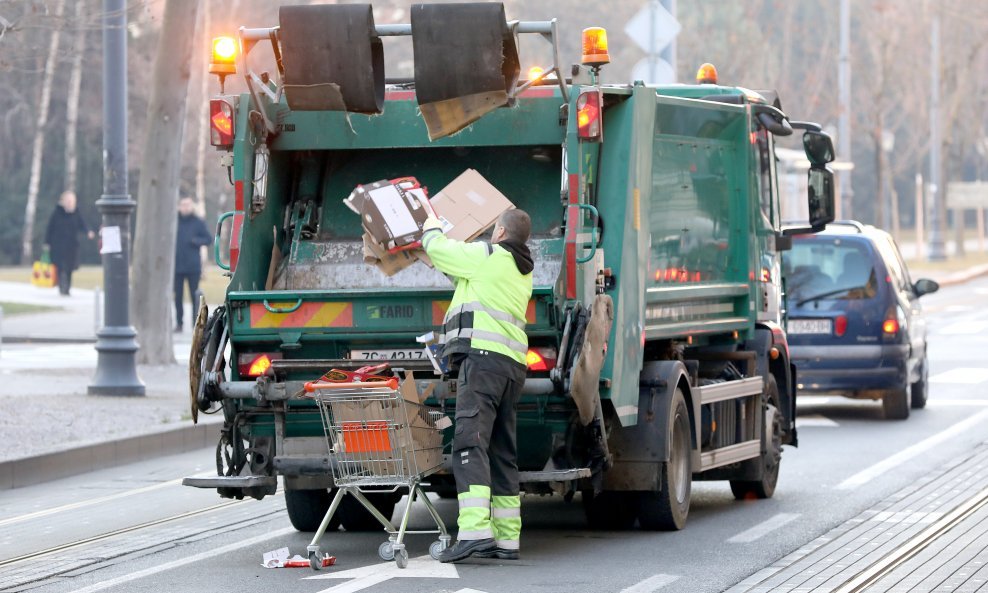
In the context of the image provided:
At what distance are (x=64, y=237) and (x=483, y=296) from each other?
26129mm

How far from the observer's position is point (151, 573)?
8719 millimetres

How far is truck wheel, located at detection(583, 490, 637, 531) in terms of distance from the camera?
10.2 meters

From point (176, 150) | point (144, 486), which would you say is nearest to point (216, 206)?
point (176, 150)

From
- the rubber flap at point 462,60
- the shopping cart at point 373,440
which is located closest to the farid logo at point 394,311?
the shopping cart at point 373,440

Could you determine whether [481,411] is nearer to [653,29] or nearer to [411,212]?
[411,212]

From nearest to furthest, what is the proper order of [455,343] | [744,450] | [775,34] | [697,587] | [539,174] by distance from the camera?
[697,587] → [455,343] → [539,174] → [744,450] → [775,34]

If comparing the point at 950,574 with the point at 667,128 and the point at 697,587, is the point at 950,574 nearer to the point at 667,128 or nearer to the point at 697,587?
the point at 697,587

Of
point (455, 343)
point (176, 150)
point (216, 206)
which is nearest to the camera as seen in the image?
point (455, 343)

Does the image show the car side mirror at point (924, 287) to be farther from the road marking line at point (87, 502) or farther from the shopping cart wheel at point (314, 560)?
the shopping cart wheel at point (314, 560)

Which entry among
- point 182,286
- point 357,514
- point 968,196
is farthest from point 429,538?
point 968,196

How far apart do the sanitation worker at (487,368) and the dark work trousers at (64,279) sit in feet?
88.6

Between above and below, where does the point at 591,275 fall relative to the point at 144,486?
above

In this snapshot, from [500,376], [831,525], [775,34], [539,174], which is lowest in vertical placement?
[831,525]

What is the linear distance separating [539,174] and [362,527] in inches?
87.7
